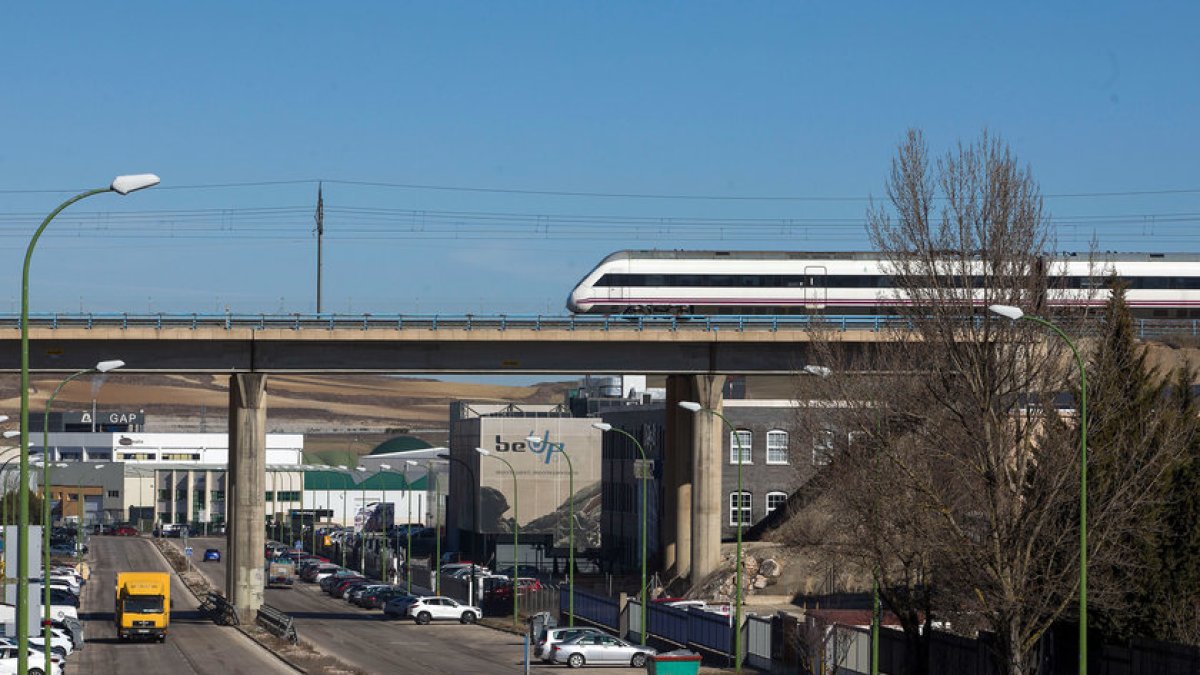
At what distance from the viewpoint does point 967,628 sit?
3953 centimetres

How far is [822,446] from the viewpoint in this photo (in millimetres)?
45844

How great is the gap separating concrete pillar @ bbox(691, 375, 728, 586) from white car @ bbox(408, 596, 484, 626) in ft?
36.0

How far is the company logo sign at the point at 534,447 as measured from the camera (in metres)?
121

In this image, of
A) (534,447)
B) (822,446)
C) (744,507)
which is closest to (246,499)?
(822,446)

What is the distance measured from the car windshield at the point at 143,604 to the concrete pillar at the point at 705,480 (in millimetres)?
24080

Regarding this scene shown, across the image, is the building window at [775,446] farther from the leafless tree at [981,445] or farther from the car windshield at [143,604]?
the leafless tree at [981,445]

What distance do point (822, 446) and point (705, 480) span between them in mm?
27788

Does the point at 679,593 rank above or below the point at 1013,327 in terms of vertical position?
below

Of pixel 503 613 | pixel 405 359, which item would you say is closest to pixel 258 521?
pixel 405 359

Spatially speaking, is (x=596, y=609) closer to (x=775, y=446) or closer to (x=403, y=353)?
(x=403, y=353)

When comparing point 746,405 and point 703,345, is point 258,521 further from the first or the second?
point 746,405

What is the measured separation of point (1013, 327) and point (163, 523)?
15954cm

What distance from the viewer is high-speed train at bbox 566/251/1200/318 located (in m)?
80.3

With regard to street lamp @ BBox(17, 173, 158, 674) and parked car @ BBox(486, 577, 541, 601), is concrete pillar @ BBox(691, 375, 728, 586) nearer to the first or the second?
parked car @ BBox(486, 577, 541, 601)
